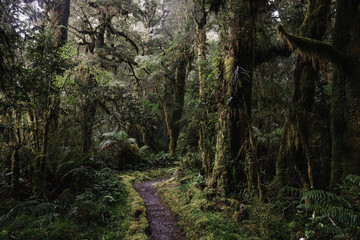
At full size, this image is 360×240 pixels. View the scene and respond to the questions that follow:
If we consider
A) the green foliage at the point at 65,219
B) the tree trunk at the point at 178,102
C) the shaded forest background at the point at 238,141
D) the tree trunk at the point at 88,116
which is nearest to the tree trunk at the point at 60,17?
the shaded forest background at the point at 238,141

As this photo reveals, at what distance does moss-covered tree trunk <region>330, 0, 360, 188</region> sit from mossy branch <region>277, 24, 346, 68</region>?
7.1 inches

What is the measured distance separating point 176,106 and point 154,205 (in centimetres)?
753

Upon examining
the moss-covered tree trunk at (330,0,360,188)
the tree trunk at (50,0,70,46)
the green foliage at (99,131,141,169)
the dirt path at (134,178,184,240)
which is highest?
the tree trunk at (50,0,70,46)

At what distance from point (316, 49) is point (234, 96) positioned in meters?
1.90

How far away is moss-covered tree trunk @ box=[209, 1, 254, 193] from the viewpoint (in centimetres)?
532

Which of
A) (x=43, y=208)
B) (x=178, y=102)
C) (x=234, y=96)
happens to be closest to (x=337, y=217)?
(x=234, y=96)

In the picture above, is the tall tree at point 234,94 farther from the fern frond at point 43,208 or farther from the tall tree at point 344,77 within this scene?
the fern frond at point 43,208

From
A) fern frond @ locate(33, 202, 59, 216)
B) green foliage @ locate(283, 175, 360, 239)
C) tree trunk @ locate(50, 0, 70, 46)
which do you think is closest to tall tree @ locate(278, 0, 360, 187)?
green foliage @ locate(283, 175, 360, 239)

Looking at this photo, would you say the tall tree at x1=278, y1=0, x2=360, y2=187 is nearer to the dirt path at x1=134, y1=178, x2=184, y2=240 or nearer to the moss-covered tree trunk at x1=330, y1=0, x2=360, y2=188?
the moss-covered tree trunk at x1=330, y1=0, x2=360, y2=188

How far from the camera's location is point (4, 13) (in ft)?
17.1

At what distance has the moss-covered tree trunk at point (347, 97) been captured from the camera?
4.09 metres

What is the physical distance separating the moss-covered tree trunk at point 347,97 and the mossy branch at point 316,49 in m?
0.18

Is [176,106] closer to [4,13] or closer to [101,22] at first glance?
[101,22]

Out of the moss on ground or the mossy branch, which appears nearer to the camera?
the moss on ground
